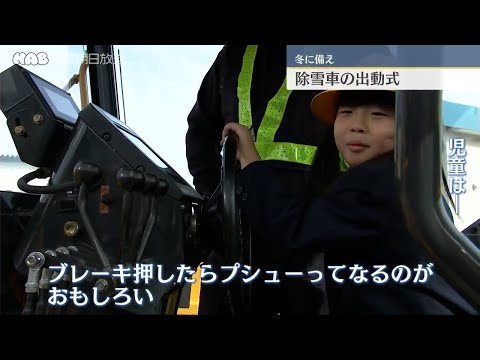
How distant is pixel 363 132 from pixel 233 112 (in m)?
0.42

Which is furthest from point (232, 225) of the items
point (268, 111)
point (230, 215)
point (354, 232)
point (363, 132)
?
point (268, 111)

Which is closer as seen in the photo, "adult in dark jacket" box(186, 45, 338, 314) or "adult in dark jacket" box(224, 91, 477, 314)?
"adult in dark jacket" box(224, 91, 477, 314)

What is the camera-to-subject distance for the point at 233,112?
1.65 meters

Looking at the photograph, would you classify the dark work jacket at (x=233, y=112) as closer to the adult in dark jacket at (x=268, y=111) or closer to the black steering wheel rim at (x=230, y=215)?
the adult in dark jacket at (x=268, y=111)

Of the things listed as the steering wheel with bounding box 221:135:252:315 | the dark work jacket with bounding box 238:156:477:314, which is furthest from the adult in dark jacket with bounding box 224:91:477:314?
the steering wheel with bounding box 221:135:252:315

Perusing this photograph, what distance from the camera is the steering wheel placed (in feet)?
3.73

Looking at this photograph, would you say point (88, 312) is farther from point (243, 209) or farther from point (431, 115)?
point (431, 115)

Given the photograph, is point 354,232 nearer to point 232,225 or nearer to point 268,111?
point 232,225

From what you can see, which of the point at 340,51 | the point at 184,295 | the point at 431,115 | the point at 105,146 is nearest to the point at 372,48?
the point at 340,51

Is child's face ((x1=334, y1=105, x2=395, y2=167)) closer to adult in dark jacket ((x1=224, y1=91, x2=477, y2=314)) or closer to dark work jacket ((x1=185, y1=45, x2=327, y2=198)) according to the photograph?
adult in dark jacket ((x1=224, y1=91, x2=477, y2=314))

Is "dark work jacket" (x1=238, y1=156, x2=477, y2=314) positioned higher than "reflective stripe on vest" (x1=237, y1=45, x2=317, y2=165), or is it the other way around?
"reflective stripe on vest" (x1=237, y1=45, x2=317, y2=165)

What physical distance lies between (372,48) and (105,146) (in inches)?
26.4

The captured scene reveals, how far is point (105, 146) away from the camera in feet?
4.39

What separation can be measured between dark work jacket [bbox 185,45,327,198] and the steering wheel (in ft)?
1.20
